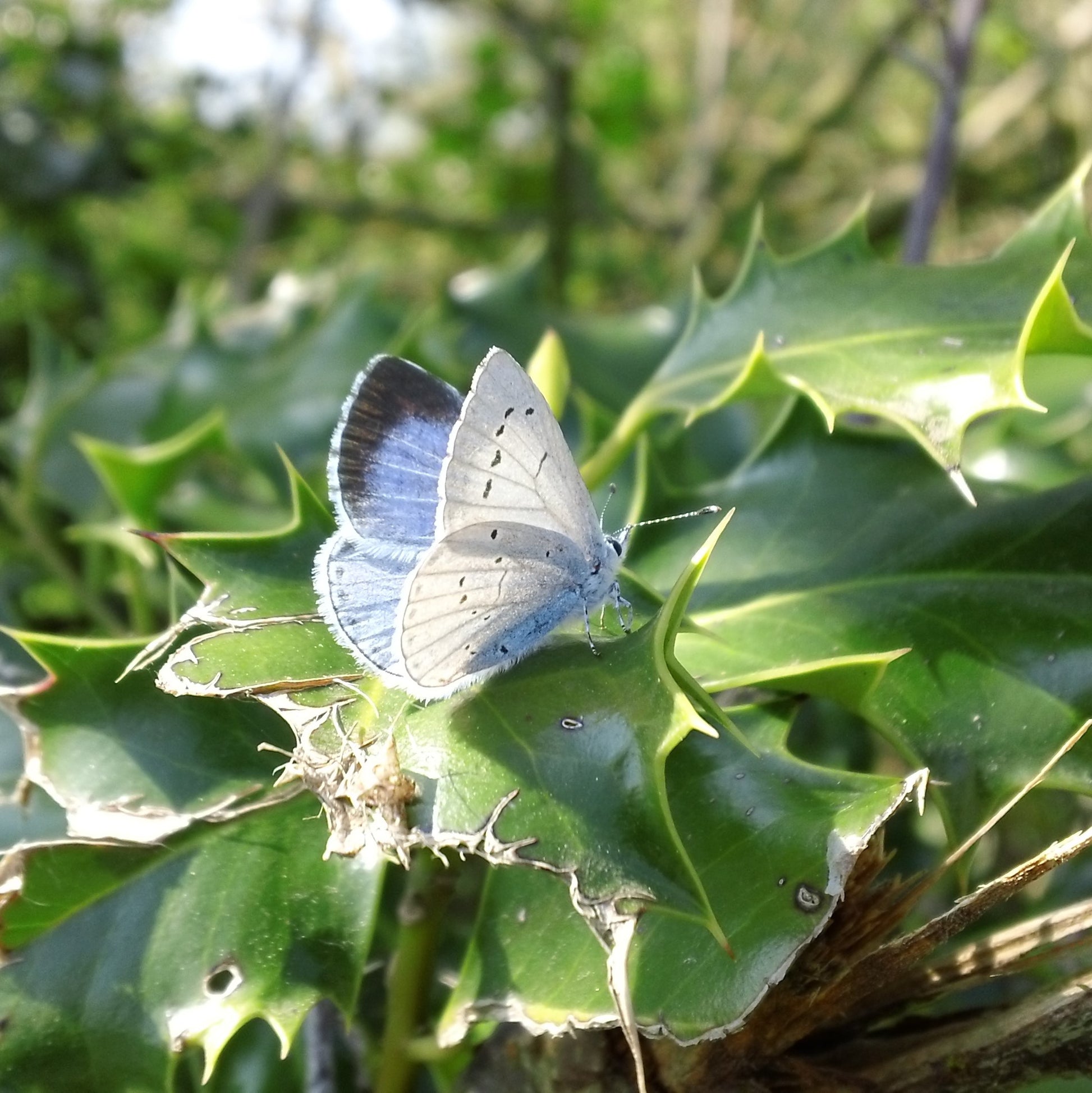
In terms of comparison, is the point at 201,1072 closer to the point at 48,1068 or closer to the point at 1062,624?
the point at 48,1068

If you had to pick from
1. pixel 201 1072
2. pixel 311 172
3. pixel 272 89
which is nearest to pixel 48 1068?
pixel 201 1072

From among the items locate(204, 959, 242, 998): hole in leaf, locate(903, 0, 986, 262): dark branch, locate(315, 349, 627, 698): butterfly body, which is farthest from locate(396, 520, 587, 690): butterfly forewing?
locate(903, 0, 986, 262): dark branch

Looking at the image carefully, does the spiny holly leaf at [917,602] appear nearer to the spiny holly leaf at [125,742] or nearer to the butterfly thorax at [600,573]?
the butterfly thorax at [600,573]

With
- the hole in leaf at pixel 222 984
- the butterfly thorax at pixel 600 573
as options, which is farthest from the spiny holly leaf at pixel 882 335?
the hole in leaf at pixel 222 984

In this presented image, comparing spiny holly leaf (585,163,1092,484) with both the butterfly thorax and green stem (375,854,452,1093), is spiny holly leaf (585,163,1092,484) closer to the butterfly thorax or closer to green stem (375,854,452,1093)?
the butterfly thorax

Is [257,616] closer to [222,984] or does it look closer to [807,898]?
[222,984]
